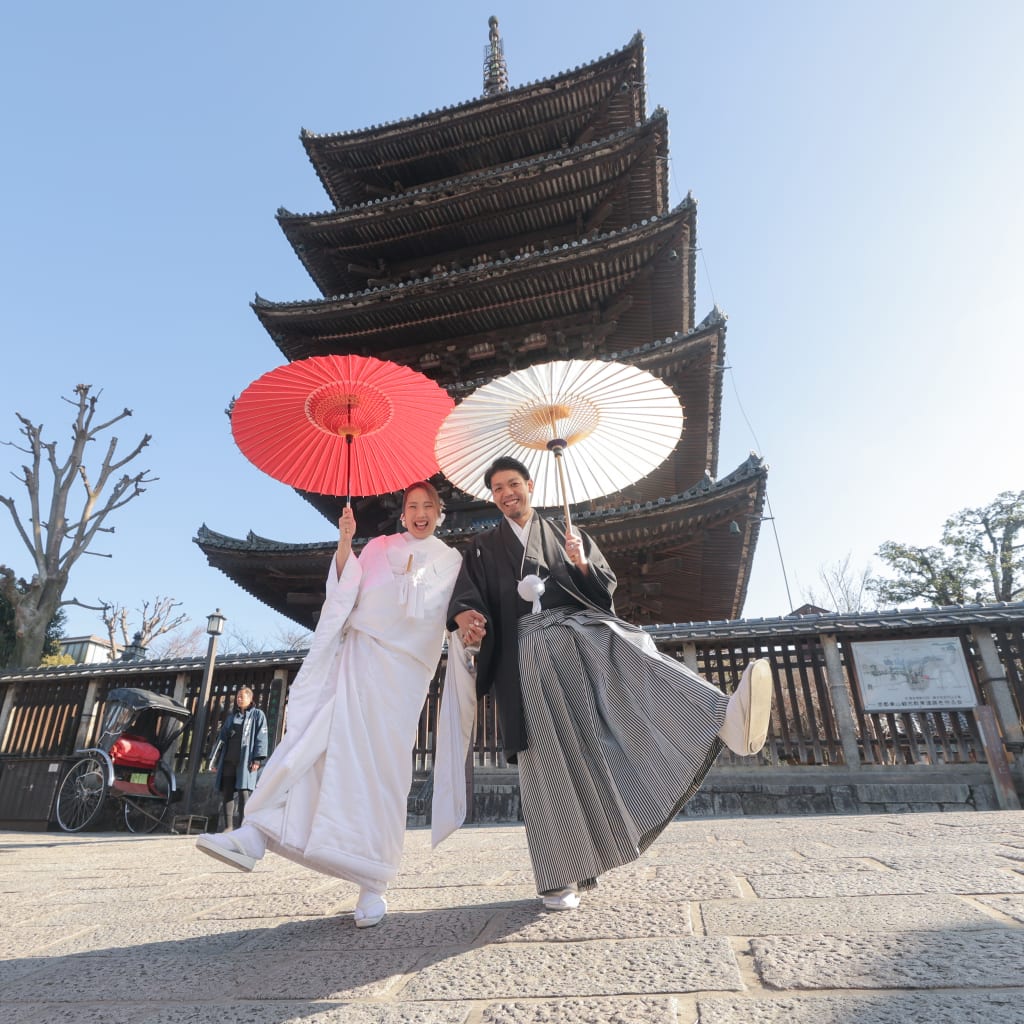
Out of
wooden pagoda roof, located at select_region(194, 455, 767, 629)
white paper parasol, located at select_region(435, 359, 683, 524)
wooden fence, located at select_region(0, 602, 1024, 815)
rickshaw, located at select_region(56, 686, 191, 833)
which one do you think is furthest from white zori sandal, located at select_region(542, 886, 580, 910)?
rickshaw, located at select_region(56, 686, 191, 833)

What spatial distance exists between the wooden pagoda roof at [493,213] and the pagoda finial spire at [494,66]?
21.2 ft

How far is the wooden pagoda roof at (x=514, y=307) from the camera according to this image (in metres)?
11.1

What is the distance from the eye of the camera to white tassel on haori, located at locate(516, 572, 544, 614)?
2488 millimetres

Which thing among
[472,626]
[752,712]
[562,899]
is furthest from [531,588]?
[562,899]

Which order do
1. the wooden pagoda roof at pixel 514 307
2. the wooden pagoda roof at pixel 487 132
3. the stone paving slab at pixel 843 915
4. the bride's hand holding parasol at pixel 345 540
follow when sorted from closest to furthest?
the stone paving slab at pixel 843 915 < the bride's hand holding parasol at pixel 345 540 < the wooden pagoda roof at pixel 514 307 < the wooden pagoda roof at pixel 487 132

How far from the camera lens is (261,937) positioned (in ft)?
6.17

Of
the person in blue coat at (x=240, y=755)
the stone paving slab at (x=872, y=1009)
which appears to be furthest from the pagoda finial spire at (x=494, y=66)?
the stone paving slab at (x=872, y=1009)

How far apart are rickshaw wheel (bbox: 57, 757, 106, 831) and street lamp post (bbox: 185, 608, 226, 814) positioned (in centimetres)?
97

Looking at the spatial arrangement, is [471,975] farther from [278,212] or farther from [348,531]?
[278,212]

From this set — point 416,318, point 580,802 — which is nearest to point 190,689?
point 416,318

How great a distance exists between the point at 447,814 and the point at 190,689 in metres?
8.49

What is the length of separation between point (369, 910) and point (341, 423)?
223cm

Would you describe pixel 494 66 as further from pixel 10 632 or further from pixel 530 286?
pixel 10 632

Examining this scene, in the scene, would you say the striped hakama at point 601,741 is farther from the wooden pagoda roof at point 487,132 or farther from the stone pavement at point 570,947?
the wooden pagoda roof at point 487,132
